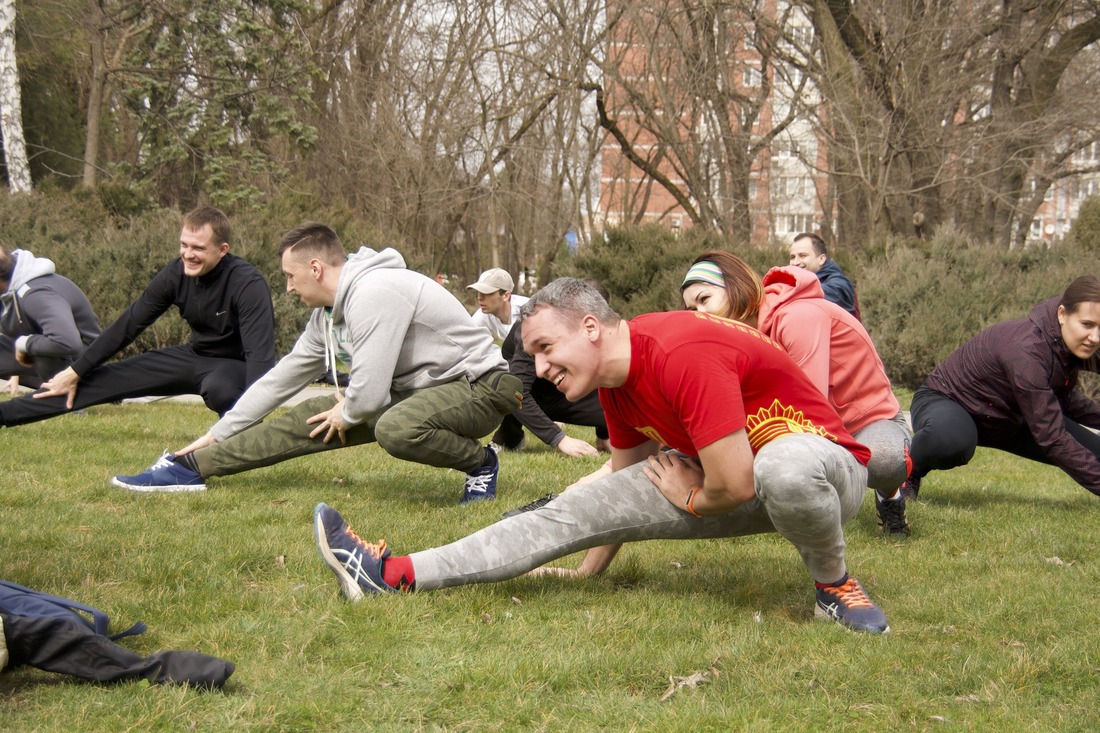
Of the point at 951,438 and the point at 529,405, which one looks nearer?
the point at 951,438

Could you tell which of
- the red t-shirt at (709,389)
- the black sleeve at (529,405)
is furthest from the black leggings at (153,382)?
the red t-shirt at (709,389)

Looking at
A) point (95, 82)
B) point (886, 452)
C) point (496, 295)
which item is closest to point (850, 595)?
point (886, 452)

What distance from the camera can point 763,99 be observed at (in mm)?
21375

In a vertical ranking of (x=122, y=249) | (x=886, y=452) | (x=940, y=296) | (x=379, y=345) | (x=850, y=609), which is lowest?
(x=850, y=609)

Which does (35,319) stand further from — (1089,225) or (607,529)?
(1089,225)

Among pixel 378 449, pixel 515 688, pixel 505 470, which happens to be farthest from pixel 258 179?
pixel 515 688

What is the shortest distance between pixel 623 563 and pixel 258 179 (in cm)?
1873

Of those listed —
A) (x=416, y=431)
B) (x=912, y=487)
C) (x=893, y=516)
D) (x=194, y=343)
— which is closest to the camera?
(x=893, y=516)

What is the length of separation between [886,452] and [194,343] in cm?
495

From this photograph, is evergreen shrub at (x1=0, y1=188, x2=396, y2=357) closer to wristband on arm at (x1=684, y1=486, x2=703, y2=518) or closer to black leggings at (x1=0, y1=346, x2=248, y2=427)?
black leggings at (x1=0, y1=346, x2=248, y2=427)

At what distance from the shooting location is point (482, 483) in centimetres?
622

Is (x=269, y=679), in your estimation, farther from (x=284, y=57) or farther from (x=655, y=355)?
(x=284, y=57)

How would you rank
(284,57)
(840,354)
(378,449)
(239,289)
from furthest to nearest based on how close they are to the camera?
(284,57) → (378,449) → (239,289) → (840,354)

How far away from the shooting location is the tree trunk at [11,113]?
1691cm
